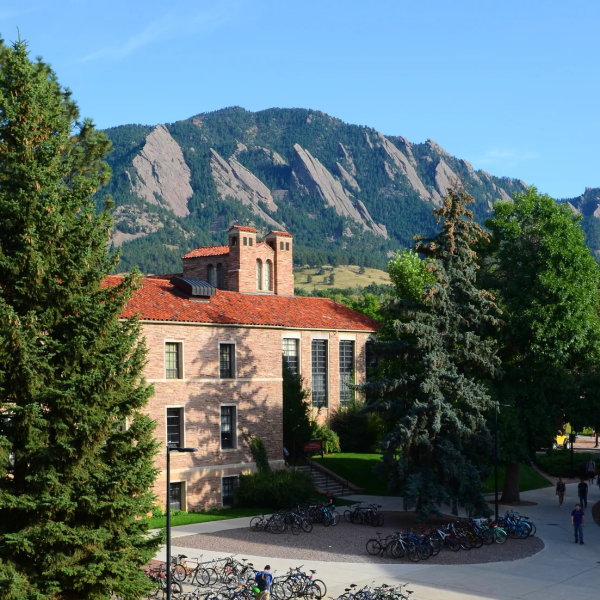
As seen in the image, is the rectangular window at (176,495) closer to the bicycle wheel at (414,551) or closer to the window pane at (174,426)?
the window pane at (174,426)

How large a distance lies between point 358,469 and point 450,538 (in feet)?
64.9

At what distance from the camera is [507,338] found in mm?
44062

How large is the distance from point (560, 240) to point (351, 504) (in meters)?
18.3

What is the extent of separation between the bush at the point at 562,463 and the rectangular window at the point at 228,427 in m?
25.5

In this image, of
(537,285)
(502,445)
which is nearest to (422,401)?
(502,445)

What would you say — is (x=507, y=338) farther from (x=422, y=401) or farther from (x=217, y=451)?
(x=217, y=451)

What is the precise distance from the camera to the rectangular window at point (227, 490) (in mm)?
44088

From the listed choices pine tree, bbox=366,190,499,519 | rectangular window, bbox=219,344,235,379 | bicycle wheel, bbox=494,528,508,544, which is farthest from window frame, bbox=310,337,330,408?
bicycle wheel, bbox=494,528,508,544

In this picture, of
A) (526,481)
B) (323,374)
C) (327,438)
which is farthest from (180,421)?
(526,481)

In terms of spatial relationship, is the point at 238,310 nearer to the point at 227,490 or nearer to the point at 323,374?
the point at 227,490

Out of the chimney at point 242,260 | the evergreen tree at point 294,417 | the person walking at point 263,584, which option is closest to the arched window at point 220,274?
the chimney at point 242,260

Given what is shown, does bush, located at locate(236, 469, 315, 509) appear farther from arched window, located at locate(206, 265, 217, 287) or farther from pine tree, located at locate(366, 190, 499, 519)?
arched window, located at locate(206, 265, 217, 287)

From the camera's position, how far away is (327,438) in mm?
56188

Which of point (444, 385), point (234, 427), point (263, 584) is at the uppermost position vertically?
point (444, 385)
